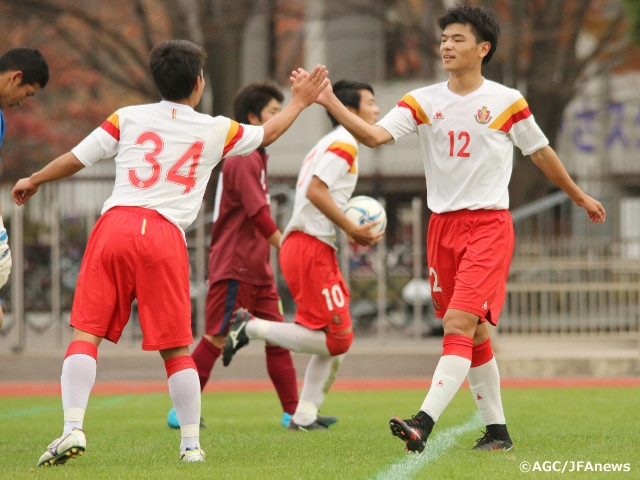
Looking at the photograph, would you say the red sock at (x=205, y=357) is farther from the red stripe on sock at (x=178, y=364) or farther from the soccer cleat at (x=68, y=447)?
the soccer cleat at (x=68, y=447)

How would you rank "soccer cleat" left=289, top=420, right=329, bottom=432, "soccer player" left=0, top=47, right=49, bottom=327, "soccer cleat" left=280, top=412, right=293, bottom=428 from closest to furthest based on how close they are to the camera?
1. "soccer player" left=0, top=47, right=49, bottom=327
2. "soccer cleat" left=289, top=420, right=329, bottom=432
3. "soccer cleat" left=280, top=412, right=293, bottom=428

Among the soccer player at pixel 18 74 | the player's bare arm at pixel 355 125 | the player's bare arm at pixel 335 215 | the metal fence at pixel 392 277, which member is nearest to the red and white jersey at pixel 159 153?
the player's bare arm at pixel 355 125

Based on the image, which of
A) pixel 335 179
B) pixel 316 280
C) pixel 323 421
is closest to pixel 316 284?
pixel 316 280

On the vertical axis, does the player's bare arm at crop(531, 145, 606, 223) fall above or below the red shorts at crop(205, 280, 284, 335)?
above

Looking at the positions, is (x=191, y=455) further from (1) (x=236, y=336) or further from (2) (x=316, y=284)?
(2) (x=316, y=284)

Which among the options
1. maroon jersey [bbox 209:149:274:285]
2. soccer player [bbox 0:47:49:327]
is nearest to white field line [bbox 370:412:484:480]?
maroon jersey [bbox 209:149:274:285]

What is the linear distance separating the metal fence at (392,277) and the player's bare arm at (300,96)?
26.1 feet

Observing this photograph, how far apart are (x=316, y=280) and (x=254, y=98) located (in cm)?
146

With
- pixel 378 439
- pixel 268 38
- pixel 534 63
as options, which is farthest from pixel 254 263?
pixel 268 38

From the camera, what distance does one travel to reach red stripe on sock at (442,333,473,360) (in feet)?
19.5

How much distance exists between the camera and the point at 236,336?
7.68 metres

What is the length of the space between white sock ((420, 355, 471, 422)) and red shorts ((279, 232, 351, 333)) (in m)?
1.85

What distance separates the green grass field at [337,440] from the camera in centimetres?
543

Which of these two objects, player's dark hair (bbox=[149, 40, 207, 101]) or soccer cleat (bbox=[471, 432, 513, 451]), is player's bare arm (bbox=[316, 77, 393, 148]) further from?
soccer cleat (bbox=[471, 432, 513, 451])
